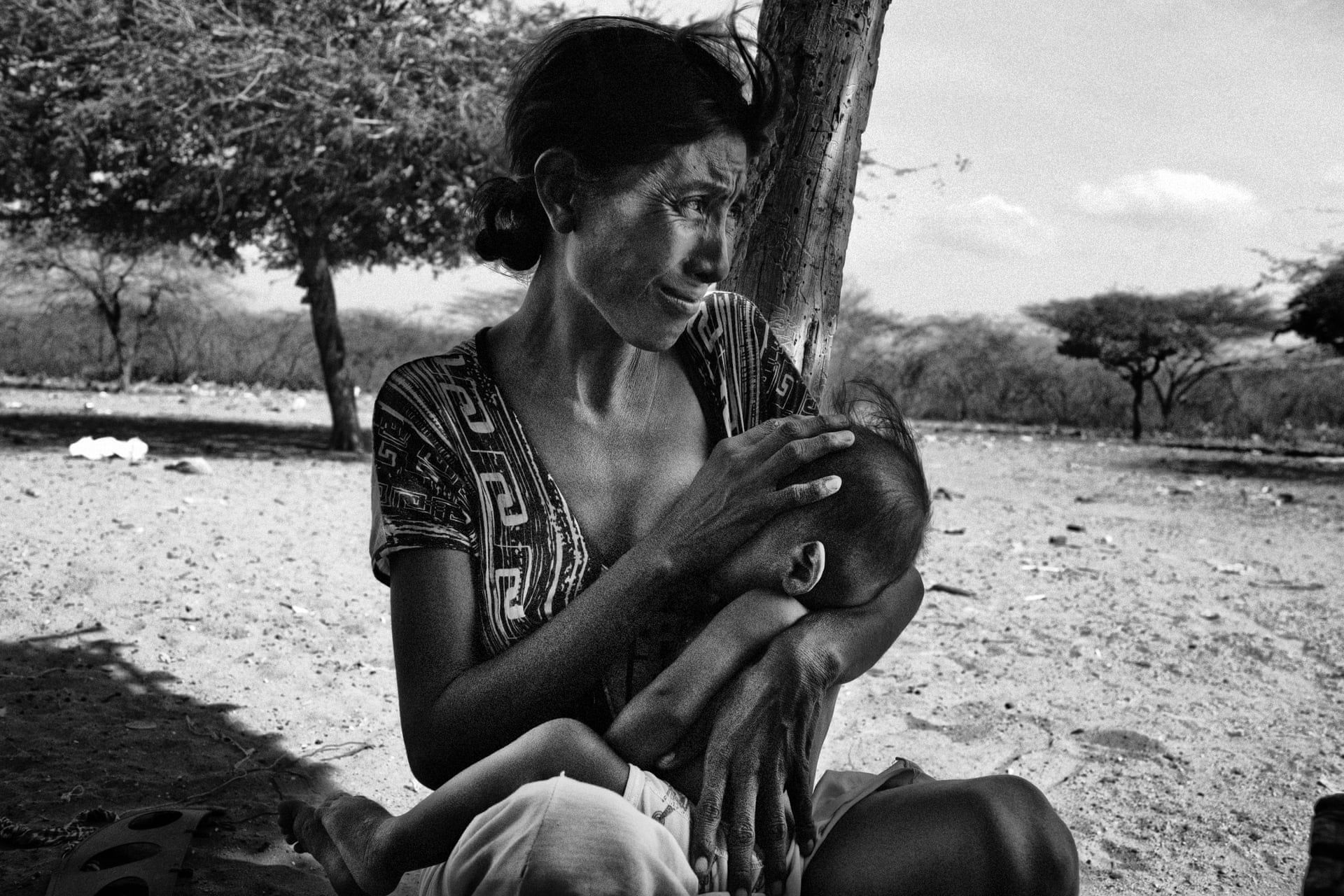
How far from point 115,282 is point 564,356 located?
92.5 feet

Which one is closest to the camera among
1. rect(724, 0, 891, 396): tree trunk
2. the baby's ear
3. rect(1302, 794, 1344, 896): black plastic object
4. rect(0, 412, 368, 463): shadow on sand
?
rect(1302, 794, 1344, 896): black plastic object

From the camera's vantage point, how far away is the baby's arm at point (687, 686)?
57.7 inches

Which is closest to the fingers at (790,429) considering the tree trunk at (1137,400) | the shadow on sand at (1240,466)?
the shadow on sand at (1240,466)

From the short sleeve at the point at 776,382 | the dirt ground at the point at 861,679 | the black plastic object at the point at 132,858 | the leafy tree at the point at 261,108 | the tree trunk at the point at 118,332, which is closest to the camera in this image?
the short sleeve at the point at 776,382

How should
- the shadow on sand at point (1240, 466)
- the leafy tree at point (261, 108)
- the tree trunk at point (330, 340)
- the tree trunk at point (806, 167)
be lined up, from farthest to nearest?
the shadow on sand at point (1240, 466) → the tree trunk at point (330, 340) → the leafy tree at point (261, 108) → the tree trunk at point (806, 167)

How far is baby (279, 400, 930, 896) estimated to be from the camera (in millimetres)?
1430

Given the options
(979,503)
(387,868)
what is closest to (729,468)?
(387,868)

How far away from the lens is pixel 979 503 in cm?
1109

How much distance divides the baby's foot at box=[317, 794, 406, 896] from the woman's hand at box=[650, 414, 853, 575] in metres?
0.60

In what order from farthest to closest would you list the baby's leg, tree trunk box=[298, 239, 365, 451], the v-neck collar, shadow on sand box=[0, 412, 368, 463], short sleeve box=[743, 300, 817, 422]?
tree trunk box=[298, 239, 365, 451]
shadow on sand box=[0, 412, 368, 463]
short sleeve box=[743, 300, 817, 422]
the v-neck collar
the baby's leg

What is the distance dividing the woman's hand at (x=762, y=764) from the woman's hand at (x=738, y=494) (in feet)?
0.51

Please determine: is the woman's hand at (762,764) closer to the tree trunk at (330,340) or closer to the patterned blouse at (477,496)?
the patterned blouse at (477,496)

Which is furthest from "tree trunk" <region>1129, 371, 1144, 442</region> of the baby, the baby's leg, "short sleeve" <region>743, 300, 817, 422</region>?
the baby's leg

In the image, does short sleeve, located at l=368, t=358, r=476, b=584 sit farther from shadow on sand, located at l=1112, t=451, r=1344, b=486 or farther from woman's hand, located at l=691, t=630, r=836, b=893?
shadow on sand, located at l=1112, t=451, r=1344, b=486
